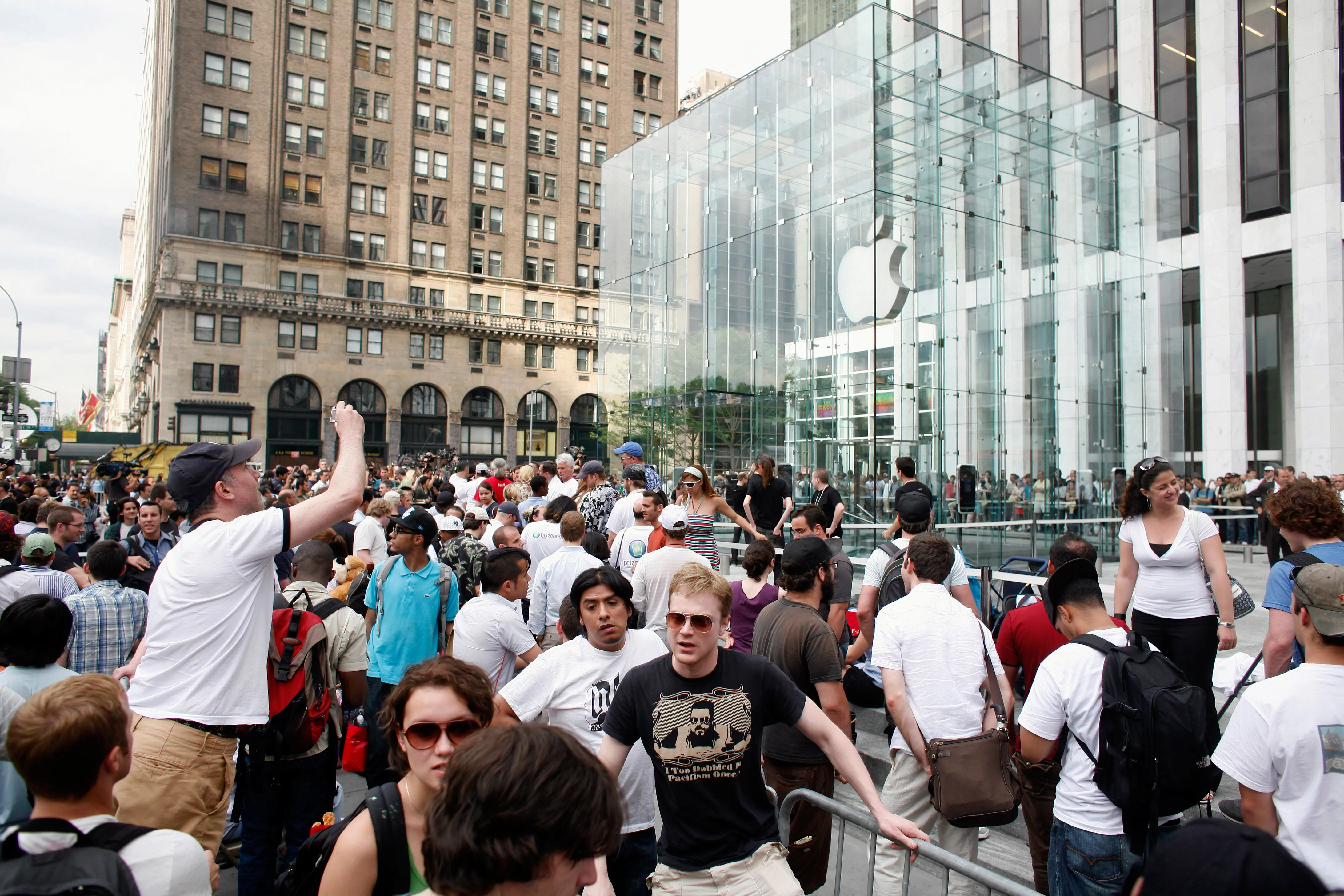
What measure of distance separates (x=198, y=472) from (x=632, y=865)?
254 cm

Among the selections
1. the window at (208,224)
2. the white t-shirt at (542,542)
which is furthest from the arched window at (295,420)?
the white t-shirt at (542,542)

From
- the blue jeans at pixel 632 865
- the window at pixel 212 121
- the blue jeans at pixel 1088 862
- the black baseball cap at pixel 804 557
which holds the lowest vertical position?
the blue jeans at pixel 632 865

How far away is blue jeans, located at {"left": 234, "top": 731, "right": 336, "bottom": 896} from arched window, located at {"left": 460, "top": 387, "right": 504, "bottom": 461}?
52431 millimetres

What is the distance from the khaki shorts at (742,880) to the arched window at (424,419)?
172 feet

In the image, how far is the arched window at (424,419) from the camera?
2105 inches

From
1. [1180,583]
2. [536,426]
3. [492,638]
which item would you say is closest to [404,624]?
[492,638]

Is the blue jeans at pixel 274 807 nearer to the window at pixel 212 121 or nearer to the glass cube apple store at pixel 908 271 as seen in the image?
the glass cube apple store at pixel 908 271

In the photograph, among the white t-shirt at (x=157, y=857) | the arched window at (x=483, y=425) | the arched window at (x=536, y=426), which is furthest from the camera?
the arched window at (x=536, y=426)

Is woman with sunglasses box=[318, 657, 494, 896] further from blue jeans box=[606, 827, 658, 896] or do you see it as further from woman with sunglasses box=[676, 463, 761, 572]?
woman with sunglasses box=[676, 463, 761, 572]

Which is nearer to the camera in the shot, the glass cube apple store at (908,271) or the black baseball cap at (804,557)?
the black baseball cap at (804,557)

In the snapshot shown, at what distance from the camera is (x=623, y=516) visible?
344 inches

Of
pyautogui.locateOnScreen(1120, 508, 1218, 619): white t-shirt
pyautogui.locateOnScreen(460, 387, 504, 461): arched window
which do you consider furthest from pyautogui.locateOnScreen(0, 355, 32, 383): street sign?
pyautogui.locateOnScreen(1120, 508, 1218, 619): white t-shirt

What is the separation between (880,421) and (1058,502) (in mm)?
6234

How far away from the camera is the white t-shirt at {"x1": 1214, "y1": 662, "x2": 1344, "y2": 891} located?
2557mm
